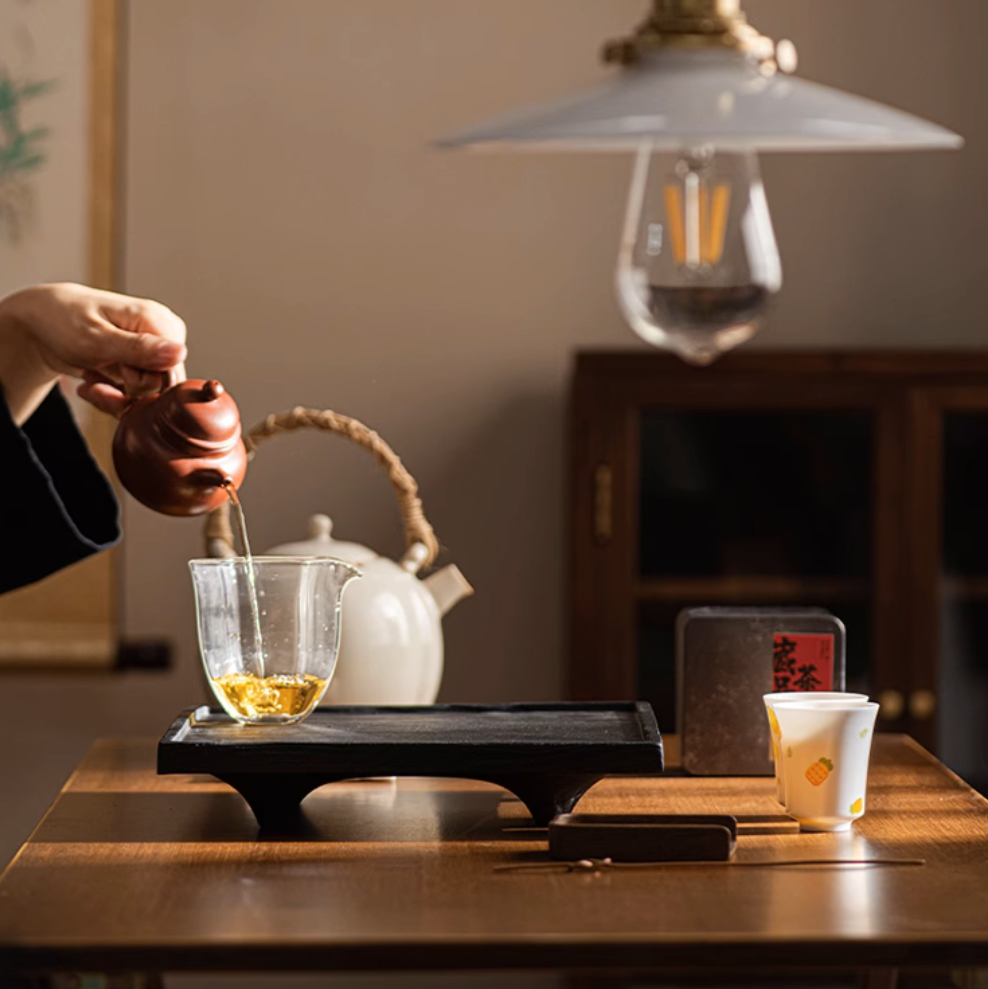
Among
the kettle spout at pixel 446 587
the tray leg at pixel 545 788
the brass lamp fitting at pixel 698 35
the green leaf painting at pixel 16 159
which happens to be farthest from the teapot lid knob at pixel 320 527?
the green leaf painting at pixel 16 159

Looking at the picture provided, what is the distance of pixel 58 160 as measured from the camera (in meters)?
3.04

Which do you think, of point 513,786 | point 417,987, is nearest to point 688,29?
point 513,786

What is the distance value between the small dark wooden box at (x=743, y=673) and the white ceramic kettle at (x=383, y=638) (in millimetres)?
306

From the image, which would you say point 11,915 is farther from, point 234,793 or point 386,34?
point 386,34

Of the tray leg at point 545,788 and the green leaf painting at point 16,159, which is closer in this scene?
the tray leg at point 545,788

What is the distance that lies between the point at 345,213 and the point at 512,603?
0.83 m

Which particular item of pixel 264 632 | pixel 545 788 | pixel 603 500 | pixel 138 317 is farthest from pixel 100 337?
pixel 603 500

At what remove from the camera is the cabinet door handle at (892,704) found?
2.69 meters

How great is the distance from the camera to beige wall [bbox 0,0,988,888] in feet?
10.2

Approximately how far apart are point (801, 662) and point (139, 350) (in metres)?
0.73

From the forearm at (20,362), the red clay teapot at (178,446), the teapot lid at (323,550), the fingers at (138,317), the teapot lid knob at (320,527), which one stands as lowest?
the teapot lid at (323,550)

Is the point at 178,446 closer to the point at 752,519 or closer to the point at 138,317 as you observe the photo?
the point at 138,317

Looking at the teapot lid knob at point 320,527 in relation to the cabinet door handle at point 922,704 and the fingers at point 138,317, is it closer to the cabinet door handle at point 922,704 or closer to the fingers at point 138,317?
the fingers at point 138,317

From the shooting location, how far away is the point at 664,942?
3.41 feet
